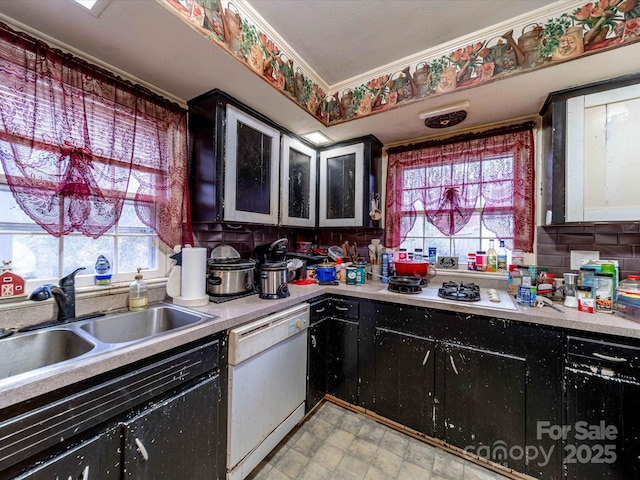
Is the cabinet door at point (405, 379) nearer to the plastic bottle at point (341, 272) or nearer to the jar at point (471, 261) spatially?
the plastic bottle at point (341, 272)

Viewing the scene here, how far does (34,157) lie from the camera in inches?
44.0

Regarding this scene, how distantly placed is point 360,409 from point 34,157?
2.40 m

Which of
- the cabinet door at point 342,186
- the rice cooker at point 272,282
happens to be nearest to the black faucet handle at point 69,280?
the rice cooker at point 272,282

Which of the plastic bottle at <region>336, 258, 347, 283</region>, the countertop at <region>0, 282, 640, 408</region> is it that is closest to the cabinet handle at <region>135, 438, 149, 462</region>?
the countertop at <region>0, 282, 640, 408</region>

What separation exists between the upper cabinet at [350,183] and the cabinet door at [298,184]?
0.36ft

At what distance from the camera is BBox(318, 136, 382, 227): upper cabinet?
226cm

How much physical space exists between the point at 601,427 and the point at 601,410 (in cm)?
8

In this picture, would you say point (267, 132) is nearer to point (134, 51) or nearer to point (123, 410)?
point (134, 51)

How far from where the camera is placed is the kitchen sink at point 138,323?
1.23m

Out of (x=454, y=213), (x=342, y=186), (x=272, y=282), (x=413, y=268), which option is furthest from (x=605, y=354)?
(x=342, y=186)

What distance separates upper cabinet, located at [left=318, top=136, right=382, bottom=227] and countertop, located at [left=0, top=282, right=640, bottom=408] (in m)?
0.66

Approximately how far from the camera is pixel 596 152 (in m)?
1.48

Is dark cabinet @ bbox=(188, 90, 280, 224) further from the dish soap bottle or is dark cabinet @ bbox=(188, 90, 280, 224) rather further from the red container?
the red container

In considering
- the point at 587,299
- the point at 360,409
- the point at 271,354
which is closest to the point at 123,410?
the point at 271,354
